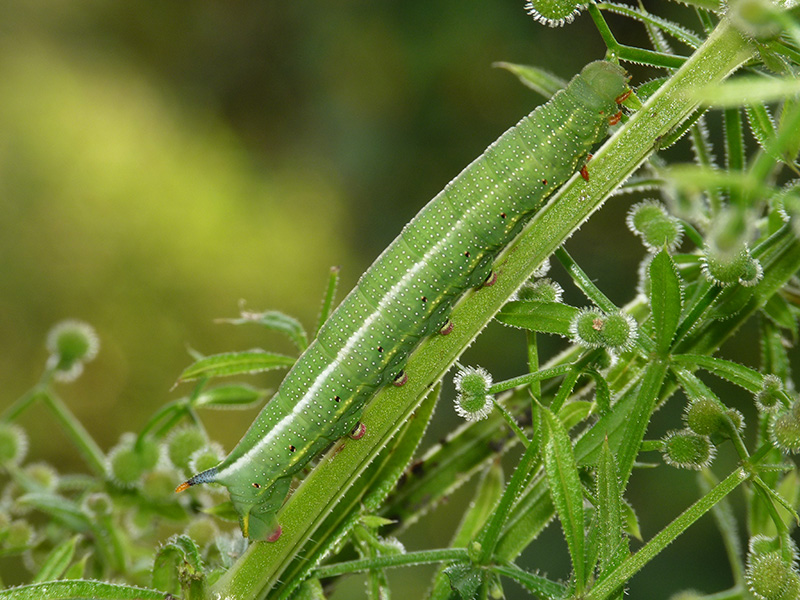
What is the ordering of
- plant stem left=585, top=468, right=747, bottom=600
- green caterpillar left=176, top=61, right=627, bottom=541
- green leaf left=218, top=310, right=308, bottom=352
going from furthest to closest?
green leaf left=218, top=310, right=308, bottom=352 < green caterpillar left=176, top=61, right=627, bottom=541 < plant stem left=585, top=468, right=747, bottom=600

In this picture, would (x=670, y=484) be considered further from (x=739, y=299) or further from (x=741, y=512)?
→ (x=739, y=299)

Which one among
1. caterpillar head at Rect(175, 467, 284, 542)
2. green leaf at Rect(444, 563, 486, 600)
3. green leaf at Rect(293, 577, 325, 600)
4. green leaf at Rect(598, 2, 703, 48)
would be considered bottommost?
green leaf at Rect(293, 577, 325, 600)

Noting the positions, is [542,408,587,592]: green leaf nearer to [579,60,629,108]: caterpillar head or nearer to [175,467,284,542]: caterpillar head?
[175,467,284,542]: caterpillar head

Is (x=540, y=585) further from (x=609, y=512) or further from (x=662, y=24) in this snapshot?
(x=662, y=24)

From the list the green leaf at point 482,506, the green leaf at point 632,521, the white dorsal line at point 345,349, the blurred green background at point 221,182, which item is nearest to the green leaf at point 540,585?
the green leaf at point 632,521

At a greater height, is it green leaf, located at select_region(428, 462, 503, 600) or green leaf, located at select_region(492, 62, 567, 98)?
green leaf, located at select_region(492, 62, 567, 98)

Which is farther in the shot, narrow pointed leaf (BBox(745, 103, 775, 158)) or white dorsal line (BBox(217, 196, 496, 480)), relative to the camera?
white dorsal line (BBox(217, 196, 496, 480))

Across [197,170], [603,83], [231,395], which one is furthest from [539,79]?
[197,170]

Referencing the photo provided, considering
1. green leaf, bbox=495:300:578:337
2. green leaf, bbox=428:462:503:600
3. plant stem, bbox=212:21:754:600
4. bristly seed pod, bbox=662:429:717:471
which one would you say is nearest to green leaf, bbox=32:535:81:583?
plant stem, bbox=212:21:754:600
